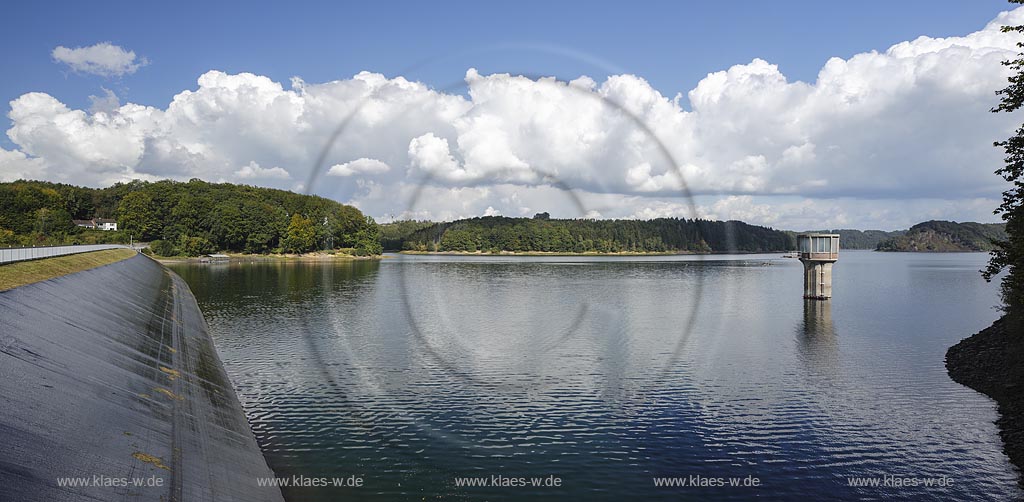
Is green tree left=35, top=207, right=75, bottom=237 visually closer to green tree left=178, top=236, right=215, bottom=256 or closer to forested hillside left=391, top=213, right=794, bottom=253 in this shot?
green tree left=178, top=236, right=215, bottom=256

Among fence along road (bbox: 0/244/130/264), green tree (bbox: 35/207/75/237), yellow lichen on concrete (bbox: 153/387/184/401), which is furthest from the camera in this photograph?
green tree (bbox: 35/207/75/237)

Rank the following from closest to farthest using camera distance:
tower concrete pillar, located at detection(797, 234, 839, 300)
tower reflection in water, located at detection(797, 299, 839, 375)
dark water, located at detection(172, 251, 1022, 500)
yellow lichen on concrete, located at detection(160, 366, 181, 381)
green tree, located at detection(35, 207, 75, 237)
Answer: dark water, located at detection(172, 251, 1022, 500) → yellow lichen on concrete, located at detection(160, 366, 181, 381) → tower reflection in water, located at detection(797, 299, 839, 375) → tower concrete pillar, located at detection(797, 234, 839, 300) → green tree, located at detection(35, 207, 75, 237)

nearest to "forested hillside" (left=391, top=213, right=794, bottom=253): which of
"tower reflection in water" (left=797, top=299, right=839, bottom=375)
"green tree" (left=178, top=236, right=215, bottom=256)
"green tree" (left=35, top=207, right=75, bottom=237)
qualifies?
"tower reflection in water" (left=797, top=299, right=839, bottom=375)

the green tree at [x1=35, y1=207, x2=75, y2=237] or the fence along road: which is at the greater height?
the green tree at [x1=35, y1=207, x2=75, y2=237]

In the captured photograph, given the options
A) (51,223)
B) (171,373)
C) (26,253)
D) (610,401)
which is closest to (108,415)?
(171,373)

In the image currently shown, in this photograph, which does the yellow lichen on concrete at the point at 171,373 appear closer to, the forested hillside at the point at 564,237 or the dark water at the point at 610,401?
the dark water at the point at 610,401

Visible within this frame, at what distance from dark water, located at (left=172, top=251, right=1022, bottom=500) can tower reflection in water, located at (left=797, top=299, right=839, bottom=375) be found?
281mm

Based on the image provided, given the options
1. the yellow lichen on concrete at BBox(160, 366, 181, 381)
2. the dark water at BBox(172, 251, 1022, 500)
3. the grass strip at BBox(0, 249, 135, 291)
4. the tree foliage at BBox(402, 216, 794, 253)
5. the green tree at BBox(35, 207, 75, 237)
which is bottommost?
the dark water at BBox(172, 251, 1022, 500)

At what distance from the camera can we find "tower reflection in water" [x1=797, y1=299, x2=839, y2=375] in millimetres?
41269

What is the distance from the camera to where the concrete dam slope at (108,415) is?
1473cm

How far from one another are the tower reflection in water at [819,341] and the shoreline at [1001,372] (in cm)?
703

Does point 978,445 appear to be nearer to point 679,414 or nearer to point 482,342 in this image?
point 679,414

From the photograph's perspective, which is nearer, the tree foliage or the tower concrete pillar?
the tree foliage

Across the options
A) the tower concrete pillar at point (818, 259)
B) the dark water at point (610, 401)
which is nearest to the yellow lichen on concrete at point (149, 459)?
the dark water at point (610, 401)
